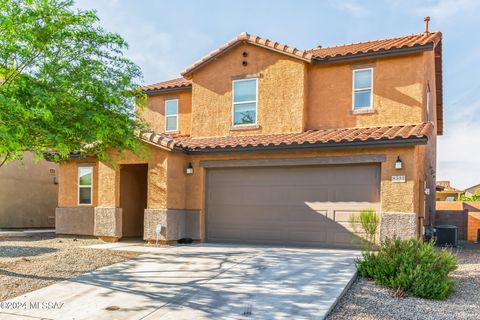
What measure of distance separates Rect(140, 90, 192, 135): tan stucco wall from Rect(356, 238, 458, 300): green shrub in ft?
36.2

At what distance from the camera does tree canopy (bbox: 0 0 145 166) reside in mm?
7707

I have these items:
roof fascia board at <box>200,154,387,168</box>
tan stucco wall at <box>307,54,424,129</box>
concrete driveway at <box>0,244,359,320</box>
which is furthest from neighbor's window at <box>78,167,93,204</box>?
tan stucco wall at <box>307,54,424,129</box>

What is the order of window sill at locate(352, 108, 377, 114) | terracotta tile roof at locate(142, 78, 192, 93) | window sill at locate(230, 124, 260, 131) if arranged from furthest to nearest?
1. terracotta tile roof at locate(142, 78, 192, 93)
2. window sill at locate(230, 124, 260, 131)
3. window sill at locate(352, 108, 377, 114)

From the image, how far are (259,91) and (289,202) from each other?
→ 4.48m

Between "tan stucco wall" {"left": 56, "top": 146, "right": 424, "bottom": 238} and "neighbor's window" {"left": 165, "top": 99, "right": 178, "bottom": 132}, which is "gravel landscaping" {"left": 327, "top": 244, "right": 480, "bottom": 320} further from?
"neighbor's window" {"left": 165, "top": 99, "right": 178, "bottom": 132}

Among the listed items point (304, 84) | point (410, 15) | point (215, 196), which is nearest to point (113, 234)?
point (215, 196)

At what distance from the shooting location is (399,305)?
736cm

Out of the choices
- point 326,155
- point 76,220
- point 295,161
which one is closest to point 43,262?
point 76,220

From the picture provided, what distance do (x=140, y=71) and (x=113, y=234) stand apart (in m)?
6.70

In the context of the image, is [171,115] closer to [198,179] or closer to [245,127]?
[245,127]

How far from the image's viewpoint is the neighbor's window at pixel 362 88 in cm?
1438

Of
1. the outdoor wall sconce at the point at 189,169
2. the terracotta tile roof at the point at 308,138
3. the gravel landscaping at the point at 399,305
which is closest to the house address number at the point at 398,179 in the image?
the terracotta tile roof at the point at 308,138

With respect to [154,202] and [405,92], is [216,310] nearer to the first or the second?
[154,202]

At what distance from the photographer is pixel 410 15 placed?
16.3 metres
